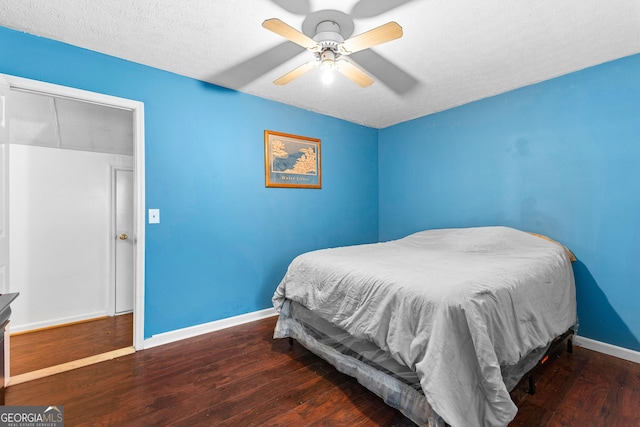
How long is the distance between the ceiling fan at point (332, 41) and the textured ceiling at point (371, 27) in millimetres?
115

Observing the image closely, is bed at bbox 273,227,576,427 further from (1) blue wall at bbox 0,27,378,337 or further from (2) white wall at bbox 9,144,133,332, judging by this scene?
(2) white wall at bbox 9,144,133,332

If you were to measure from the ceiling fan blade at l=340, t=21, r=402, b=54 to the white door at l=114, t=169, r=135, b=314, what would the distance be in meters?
2.99

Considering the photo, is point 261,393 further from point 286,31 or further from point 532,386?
point 286,31

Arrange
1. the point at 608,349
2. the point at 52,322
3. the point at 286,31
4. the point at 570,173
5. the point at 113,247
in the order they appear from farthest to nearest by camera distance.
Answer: the point at 113,247, the point at 52,322, the point at 570,173, the point at 608,349, the point at 286,31

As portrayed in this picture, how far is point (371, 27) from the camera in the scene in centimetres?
191

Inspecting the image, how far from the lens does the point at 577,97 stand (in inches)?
99.0

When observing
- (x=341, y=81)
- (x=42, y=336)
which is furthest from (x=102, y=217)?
(x=341, y=81)

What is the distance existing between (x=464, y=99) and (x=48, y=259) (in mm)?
4781

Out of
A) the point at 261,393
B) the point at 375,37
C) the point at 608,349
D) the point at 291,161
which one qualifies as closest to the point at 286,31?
the point at 375,37

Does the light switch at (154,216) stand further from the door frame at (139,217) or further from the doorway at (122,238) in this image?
the doorway at (122,238)

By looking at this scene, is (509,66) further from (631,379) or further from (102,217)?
(102,217)

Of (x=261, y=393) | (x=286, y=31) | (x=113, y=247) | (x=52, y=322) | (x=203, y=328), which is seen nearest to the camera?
(x=286, y=31)

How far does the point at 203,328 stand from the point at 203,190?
1325 millimetres

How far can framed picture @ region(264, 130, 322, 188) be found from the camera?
125 inches
